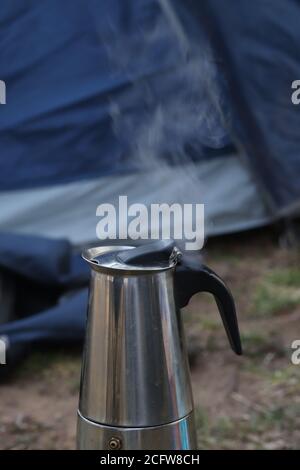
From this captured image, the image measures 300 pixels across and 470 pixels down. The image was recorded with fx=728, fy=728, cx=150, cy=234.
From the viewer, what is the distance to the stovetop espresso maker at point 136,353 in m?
0.85

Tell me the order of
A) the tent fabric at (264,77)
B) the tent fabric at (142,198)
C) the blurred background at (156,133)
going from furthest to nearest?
the tent fabric at (142,198) → the tent fabric at (264,77) → the blurred background at (156,133)

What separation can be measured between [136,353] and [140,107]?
90.1 inches

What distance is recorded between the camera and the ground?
1.80m

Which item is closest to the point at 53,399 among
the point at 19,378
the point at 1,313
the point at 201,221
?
the point at 19,378

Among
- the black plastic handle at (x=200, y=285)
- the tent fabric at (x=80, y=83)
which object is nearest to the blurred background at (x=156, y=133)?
the tent fabric at (x=80, y=83)

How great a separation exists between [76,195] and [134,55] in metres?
0.64

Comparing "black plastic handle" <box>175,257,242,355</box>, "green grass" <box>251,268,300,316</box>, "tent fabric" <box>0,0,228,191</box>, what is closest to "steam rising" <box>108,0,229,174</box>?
"tent fabric" <box>0,0,228,191</box>

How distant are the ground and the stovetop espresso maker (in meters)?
0.90

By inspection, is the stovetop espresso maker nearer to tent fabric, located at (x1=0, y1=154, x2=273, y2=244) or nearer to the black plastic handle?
the black plastic handle

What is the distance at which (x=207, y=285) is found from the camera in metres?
0.90

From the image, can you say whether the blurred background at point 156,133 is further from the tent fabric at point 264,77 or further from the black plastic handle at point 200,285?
the black plastic handle at point 200,285

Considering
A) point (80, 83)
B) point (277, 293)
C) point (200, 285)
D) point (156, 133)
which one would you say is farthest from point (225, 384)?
point (80, 83)

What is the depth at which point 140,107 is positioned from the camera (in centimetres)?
304

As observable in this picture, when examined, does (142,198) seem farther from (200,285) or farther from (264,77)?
(200,285)
